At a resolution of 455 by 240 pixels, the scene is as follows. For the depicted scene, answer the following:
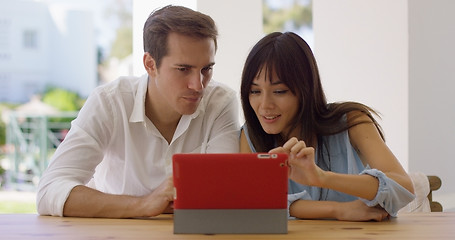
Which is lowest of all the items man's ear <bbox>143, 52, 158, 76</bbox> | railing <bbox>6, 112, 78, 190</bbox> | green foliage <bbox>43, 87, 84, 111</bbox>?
railing <bbox>6, 112, 78, 190</bbox>

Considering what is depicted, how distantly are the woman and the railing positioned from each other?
6.90 meters

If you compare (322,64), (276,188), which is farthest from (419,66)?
(276,188)

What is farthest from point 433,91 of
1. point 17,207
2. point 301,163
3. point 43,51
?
point 43,51

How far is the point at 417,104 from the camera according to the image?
352 centimetres

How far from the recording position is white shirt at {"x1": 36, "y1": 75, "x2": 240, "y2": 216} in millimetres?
2268

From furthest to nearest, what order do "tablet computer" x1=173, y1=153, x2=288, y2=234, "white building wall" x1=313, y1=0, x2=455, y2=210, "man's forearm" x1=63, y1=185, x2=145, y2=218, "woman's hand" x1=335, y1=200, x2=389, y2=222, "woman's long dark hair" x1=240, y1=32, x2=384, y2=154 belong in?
1. "white building wall" x1=313, y1=0, x2=455, y2=210
2. "woman's long dark hair" x1=240, y1=32, x2=384, y2=154
3. "man's forearm" x1=63, y1=185, x2=145, y2=218
4. "woman's hand" x1=335, y1=200, x2=389, y2=222
5. "tablet computer" x1=173, y1=153, x2=288, y2=234

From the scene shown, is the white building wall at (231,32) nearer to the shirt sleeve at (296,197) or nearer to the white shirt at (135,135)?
the white shirt at (135,135)

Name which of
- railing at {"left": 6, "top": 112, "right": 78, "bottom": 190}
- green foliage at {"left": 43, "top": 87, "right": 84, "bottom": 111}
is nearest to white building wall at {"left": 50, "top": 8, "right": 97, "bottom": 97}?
green foliage at {"left": 43, "top": 87, "right": 84, "bottom": 111}

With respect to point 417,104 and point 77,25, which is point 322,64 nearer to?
point 417,104

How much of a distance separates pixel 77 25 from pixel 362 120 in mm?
12001

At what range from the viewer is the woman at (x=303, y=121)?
2.07 metres

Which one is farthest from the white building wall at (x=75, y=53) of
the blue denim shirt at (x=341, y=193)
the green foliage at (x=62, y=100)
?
the blue denim shirt at (x=341, y=193)

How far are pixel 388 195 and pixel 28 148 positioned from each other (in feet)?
26.1

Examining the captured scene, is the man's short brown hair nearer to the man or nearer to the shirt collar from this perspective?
the man
